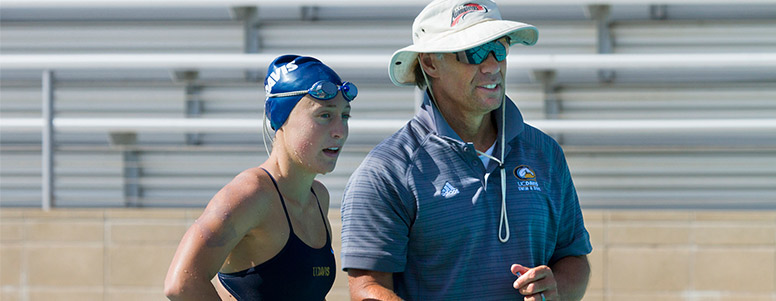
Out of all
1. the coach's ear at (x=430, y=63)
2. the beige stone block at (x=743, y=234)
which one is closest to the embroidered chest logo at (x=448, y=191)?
the coach's ear at (x=430, y=63)

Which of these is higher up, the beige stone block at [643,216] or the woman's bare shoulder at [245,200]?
the woman's bare shoulder at [245,200]

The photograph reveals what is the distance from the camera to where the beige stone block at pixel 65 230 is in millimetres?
4934

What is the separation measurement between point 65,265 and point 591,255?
2.94 meters

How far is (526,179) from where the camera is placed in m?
2.07

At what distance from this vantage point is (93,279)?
16.3 ft

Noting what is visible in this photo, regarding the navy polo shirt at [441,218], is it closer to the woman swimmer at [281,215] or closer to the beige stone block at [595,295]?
the woman swimmer at [281,215]

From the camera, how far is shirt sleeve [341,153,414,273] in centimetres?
197

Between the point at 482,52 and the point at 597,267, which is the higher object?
the point at 482,52

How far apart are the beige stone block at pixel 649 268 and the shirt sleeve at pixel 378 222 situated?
3057mm

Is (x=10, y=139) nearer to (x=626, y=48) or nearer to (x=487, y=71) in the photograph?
(x=626, y=48)

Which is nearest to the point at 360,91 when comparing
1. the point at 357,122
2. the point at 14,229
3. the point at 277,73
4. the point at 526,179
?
the point at 357,122

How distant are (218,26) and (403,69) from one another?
4.13 meters

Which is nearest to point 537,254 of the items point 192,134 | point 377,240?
point 377,240

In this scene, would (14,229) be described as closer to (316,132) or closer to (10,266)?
(10,266)
